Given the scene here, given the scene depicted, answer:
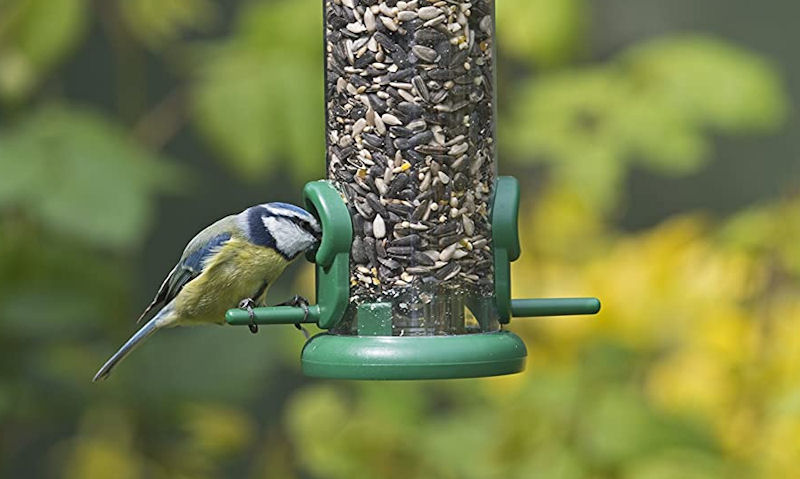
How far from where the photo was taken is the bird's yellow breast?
9.45 feet

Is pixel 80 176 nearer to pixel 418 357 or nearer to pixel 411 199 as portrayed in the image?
pixel 411 199

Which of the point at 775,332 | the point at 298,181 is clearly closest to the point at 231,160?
the point at 298,181

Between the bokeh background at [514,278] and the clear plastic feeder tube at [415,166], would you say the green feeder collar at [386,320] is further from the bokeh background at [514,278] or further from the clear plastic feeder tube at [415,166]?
the bokeh background at [514,278]

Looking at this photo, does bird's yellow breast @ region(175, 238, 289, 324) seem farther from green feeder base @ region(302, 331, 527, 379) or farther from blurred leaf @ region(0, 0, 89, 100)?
blurred leaf @ region(0, 0, 89, 100)

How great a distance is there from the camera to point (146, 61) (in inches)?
221

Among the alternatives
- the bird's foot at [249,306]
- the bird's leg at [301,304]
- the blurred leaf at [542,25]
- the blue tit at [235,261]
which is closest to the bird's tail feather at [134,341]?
the blue tit at [235,261]

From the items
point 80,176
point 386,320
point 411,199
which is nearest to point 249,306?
point 386,320

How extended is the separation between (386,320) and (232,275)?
14.3 inches

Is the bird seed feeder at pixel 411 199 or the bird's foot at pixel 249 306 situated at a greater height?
the bird seed feeder at pixel 411 199

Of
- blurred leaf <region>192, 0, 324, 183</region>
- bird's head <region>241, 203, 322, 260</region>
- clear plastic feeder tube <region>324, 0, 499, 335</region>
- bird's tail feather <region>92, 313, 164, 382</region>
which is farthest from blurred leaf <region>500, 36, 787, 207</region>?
bird's tail feather <region>92, 313, 164, 382</region>

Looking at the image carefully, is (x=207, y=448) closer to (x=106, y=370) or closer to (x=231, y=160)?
(x=231, y=160)

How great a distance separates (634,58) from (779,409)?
1.40 metres

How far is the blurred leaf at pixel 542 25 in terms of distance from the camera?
3.68 meters

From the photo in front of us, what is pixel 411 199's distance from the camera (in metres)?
2.80
